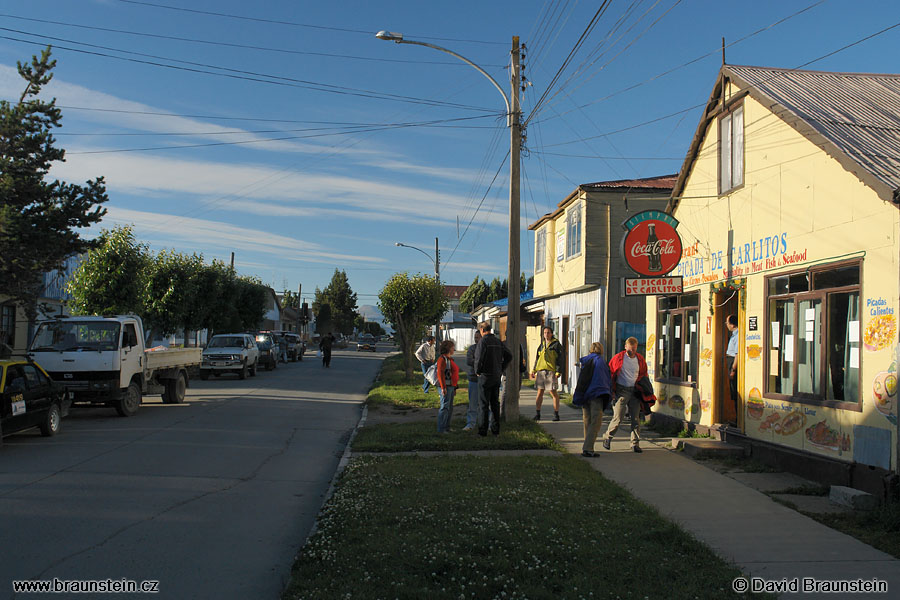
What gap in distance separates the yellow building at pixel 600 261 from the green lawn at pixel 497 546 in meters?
10.7

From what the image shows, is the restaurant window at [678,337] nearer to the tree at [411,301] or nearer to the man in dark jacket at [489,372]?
the man in dark jacket at [489,372]

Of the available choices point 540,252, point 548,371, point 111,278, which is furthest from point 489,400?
point 111,278

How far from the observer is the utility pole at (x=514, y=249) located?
13500 millimetres

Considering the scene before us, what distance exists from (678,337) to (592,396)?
407 centimetres

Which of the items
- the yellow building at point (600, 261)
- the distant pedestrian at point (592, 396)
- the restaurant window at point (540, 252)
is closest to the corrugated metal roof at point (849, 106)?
the distant pedestrian at point (592, 396)

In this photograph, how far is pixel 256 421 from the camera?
14.6m

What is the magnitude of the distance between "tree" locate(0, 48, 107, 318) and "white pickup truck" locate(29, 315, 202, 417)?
2.04 metres

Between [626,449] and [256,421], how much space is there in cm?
767

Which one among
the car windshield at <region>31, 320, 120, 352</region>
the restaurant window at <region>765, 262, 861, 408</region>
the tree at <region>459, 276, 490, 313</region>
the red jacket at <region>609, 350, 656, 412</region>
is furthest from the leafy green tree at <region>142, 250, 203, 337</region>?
the tree at <region>459, 276, 490, 313</region>

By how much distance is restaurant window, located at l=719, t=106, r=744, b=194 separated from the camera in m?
11.3

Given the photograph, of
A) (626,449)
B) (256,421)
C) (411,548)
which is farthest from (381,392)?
(411,548)

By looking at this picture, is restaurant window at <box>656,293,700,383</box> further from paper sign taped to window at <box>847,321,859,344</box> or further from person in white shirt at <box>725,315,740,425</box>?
paper sign taped to window at <box>847,321,859,344</box>

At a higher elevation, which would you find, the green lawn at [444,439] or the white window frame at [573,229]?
the white window frame at [573,229]

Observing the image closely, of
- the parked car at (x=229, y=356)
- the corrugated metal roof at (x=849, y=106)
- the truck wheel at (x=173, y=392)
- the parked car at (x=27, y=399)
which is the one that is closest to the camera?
the corrugated metal roof at (x=849, y=106)
